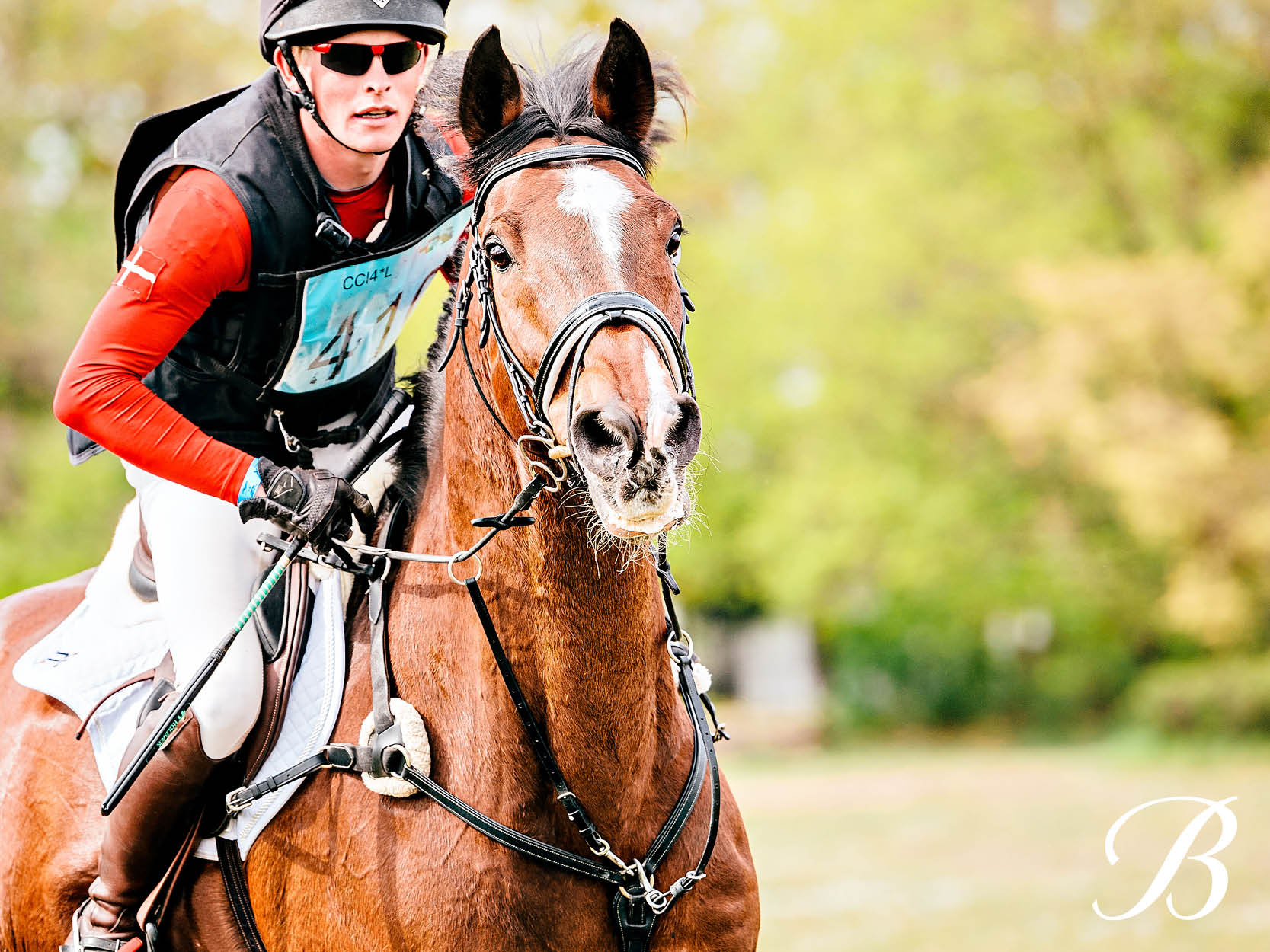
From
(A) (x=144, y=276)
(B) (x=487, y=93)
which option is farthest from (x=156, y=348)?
(B) (x=487, y=93)

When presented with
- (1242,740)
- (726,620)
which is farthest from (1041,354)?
(726,620)

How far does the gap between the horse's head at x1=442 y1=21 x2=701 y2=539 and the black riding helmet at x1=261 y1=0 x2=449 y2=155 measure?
357mm

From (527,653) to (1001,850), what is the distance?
13110 mm

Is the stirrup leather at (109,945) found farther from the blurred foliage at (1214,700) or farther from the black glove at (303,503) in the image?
the blurred foliage at (1214,700)

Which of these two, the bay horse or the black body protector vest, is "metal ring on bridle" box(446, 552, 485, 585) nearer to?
the bay horse

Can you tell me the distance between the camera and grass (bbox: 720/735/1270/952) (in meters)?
11.0

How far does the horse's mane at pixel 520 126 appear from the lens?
3428mm

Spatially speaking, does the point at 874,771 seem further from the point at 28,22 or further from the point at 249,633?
A: the point at 28,22

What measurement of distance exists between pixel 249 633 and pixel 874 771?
21.9m

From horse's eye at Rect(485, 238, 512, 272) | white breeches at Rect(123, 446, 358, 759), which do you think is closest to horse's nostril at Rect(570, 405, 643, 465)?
horse's eye at Rect(485, 238, 512, 272)

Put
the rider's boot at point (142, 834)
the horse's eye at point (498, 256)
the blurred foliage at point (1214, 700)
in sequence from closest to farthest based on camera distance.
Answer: the horse's eye at point (498, 256) → the rider's boot at point (142, 834) → the blurred foliage at point (1214, 700)

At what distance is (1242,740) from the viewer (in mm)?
23438

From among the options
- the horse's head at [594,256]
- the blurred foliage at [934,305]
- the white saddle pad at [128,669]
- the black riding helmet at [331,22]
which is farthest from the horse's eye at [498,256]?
the blurred foliage at [934,305]

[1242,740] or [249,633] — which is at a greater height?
[1242,740]
